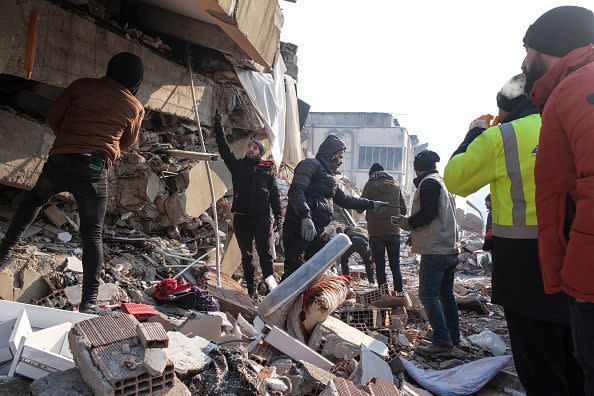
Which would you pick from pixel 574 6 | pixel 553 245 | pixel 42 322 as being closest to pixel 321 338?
A: pixel 42 322

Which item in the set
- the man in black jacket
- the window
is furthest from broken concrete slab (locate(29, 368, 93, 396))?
the window

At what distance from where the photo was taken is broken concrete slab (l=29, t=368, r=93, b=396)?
79.2 inches

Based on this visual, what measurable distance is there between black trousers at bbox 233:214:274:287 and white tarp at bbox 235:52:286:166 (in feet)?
6.02

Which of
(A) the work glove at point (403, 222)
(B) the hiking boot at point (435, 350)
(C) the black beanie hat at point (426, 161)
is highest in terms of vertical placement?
(C) the black beanie hat at point (426, 161)

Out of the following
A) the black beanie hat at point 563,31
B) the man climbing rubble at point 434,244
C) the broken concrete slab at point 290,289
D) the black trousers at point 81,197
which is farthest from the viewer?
the man climbing rubble at point 434,244

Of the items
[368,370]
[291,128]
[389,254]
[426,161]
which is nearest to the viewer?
[368,370]

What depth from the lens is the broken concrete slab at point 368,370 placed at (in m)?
3.01

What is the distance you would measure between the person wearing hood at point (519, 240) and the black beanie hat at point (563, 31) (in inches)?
22.8

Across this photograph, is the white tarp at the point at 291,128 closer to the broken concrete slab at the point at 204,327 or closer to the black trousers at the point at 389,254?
the black trousers at the point at 389,254

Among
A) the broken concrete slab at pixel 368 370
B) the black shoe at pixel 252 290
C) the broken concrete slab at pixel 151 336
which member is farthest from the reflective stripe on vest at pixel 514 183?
the black shoe at pixel 252 290

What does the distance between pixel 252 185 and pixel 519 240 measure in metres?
3.28

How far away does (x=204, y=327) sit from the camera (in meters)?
3.26

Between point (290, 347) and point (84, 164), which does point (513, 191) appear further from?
point (84, 164)

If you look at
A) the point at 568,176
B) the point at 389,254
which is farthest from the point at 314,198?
the point at 568,176
